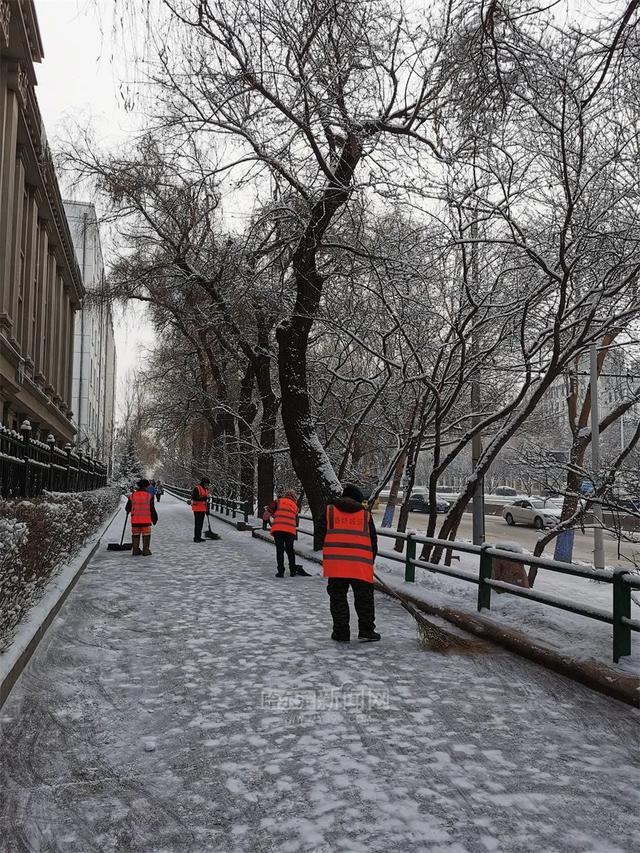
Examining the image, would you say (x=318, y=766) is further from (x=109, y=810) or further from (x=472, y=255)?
(x=472, y=255)

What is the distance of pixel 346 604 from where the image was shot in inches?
281

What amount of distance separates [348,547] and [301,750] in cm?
320

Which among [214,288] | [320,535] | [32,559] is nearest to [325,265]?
[214,288]

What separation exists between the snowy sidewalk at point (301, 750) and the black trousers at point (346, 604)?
0.22 m

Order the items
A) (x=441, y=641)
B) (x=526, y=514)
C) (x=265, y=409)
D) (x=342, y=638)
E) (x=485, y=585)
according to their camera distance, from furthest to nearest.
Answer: (x=526, y=514)
(x=265, y=409)
(x=485, y=585)
(x=342, y=638)
(x=441, y=641)

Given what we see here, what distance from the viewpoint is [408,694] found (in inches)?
210

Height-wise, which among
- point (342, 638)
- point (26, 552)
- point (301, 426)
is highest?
point (301, 426)

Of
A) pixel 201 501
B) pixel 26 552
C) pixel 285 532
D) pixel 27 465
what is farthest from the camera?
pixel 201 501

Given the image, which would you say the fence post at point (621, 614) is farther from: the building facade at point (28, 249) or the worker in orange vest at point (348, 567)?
the building facade at point (28, 249)

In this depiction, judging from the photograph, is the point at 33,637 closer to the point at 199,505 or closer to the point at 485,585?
the point at 485,585

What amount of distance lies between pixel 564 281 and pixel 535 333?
15.7 feet

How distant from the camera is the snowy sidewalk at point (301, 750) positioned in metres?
3.21

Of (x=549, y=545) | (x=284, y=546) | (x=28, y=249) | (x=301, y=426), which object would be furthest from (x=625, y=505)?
(x=28, y=249)

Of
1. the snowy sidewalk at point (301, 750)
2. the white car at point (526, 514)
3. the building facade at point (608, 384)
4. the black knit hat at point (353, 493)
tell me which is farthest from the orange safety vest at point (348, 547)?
the white car at point (526, 514)
